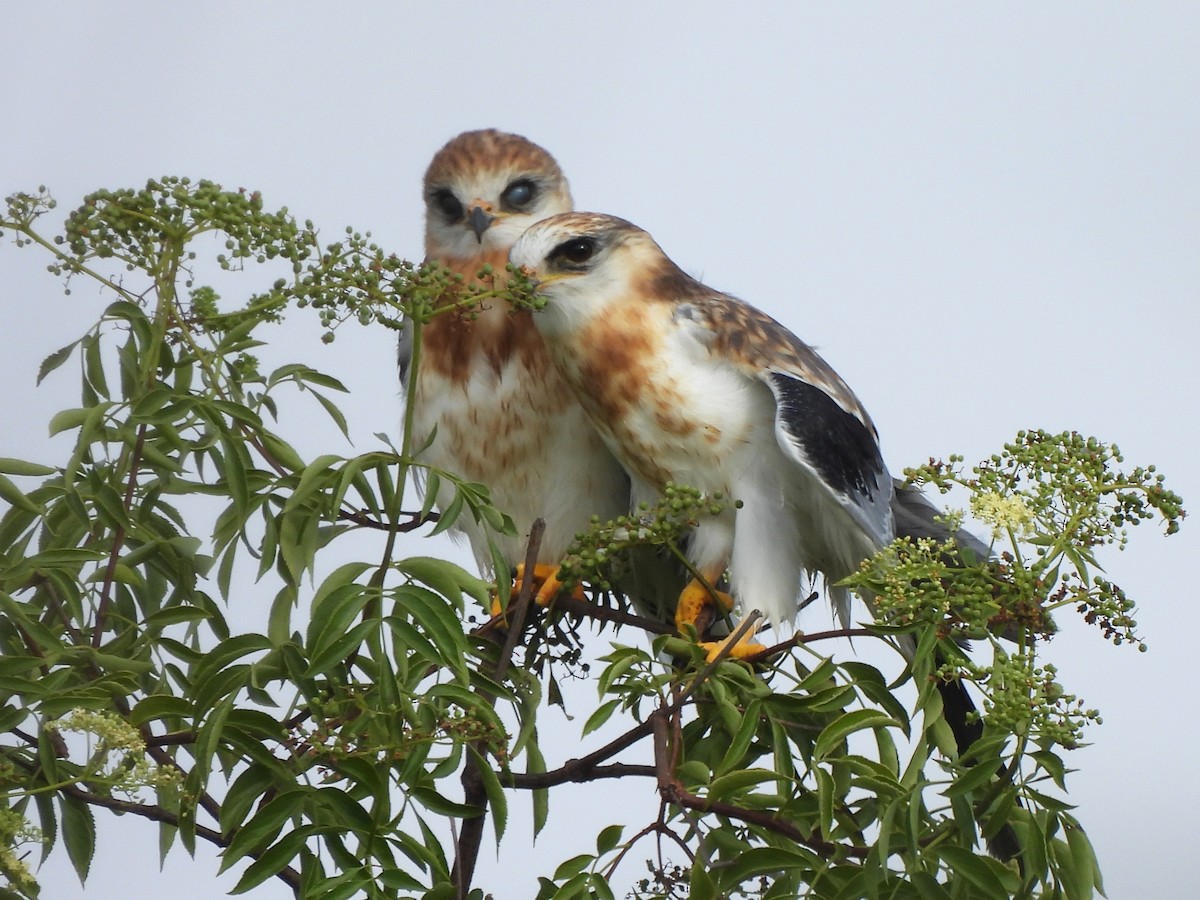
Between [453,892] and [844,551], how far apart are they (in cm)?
52

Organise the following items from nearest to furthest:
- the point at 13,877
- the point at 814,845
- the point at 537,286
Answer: the point at 13,877
the point at 814,845
the point at 537,286

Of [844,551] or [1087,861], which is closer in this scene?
[1087,861]

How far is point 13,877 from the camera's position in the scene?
1.02m

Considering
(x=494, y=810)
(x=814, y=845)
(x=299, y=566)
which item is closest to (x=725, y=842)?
(x=814, y=845)

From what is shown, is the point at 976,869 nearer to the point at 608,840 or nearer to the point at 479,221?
the point at 608,840

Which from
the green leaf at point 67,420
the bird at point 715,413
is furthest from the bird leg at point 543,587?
the green leaf at point 67,420

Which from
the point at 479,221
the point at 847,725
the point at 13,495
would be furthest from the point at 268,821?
the point at 479,221

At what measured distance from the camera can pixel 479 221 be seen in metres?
1.58

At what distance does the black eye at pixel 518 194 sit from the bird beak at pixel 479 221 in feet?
0.17

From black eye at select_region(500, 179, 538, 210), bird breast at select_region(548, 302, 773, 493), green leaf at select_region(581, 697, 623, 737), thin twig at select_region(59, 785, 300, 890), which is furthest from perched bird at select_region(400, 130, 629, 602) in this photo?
thin twig at select_region(59, 785, 300, 890)

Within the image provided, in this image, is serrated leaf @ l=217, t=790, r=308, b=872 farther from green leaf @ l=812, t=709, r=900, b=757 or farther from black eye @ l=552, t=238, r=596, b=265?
black eye @ l=552, t=238, r=596, b=265

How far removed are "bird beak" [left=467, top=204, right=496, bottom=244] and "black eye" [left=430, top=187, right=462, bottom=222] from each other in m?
0.05

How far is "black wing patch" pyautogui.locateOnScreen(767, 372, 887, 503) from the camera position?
1.38 m

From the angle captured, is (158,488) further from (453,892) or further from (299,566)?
(453,892)
